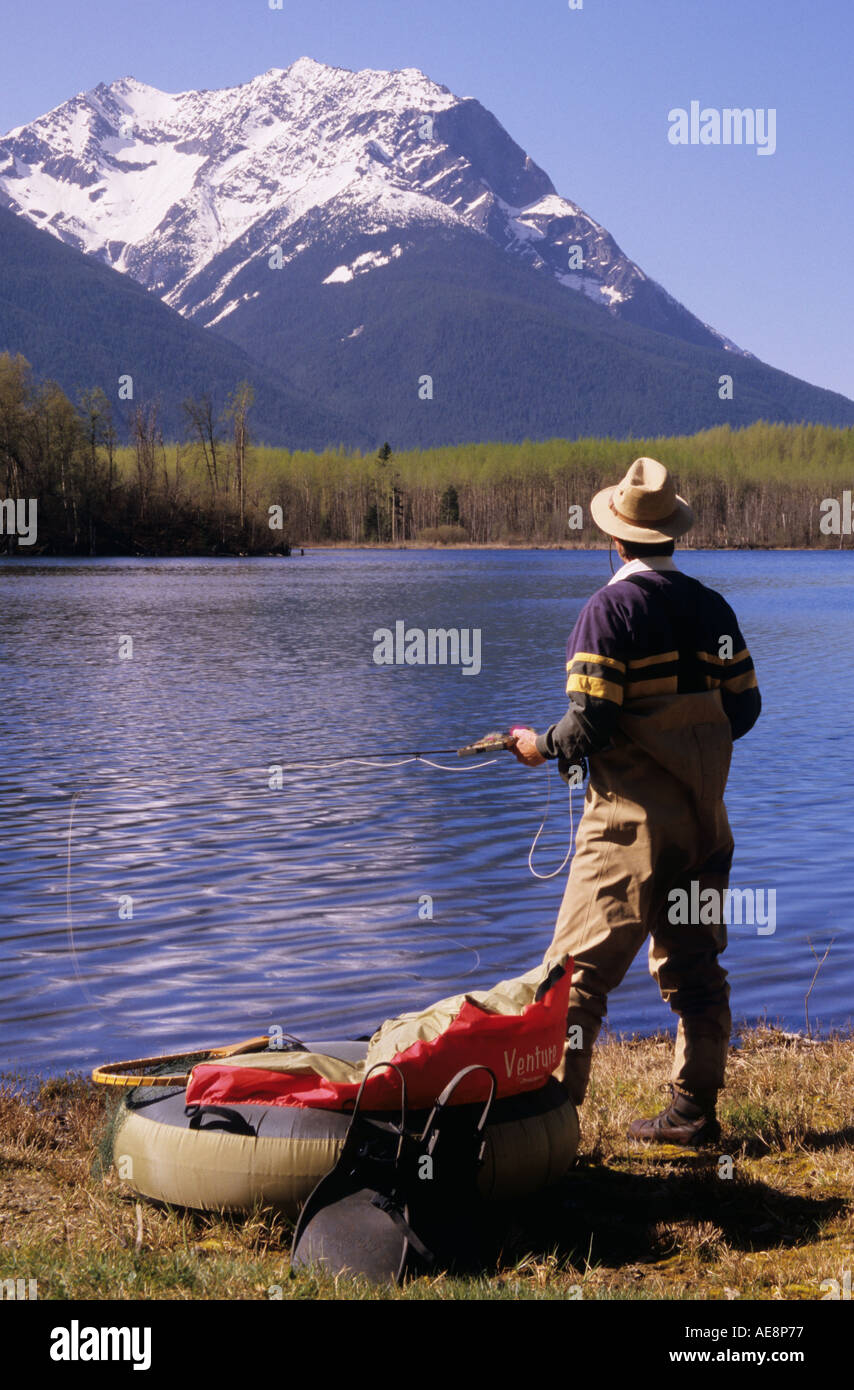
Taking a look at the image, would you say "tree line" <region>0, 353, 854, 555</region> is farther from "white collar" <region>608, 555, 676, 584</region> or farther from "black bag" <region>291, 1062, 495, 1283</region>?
"black bag" <region>291, 1062, 495, 1283</region>

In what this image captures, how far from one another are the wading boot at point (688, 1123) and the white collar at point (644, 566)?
203 cm

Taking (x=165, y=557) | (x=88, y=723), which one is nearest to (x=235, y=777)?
(x=88, y=723)

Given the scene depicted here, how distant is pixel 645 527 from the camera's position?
580 centimetres

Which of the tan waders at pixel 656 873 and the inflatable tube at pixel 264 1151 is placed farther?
the tan waders at pixel 656 873

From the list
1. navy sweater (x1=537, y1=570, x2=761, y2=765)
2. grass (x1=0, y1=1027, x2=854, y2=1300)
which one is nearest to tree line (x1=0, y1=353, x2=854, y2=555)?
grass (x1=0, y1=1027, x2=854, y2=1300)

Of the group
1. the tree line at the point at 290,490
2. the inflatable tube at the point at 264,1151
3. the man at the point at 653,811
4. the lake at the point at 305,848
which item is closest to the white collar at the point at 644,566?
the man at the point at 653,811

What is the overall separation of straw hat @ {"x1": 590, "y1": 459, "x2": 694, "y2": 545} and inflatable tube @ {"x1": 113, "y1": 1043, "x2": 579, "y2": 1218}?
2.24 m

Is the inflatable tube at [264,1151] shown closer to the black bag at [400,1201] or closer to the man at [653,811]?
the black bag at [400,1201]

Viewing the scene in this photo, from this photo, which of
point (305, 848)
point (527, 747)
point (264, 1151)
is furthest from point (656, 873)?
point (305, 848)

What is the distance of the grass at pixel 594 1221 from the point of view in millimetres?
4211

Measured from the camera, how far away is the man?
540 cm

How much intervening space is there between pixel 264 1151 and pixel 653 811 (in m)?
1.87
